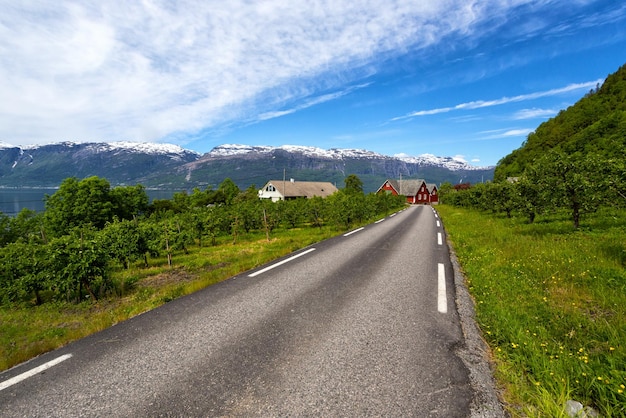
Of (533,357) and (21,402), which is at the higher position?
(533,357)

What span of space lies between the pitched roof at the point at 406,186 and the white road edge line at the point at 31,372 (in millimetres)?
A: 99205

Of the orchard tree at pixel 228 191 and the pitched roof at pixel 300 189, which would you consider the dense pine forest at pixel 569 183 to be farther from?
the orchard tree at pixel 228 191

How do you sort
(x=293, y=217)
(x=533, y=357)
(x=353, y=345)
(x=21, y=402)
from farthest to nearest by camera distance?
(x=293, y=217), (x=353, y=345), (x=533, y=357), (x=21, y=402)

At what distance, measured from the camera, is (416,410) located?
3113 millimetres

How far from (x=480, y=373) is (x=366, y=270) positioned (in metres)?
5.34

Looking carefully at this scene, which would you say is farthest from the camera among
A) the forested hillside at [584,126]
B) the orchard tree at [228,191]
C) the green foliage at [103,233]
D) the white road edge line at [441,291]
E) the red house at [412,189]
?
the red house at [412,189]

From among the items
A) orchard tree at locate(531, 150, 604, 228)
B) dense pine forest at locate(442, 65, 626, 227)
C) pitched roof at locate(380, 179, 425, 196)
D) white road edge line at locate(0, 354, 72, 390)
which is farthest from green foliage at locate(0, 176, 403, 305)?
pitched roof at locate(380, 179, 425, 196)

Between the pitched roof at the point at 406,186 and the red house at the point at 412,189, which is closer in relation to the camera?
the red house at the point at 412,189

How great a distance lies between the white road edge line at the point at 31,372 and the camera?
370 centimetres

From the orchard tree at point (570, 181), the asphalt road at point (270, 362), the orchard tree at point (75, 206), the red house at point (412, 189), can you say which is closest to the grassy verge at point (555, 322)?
the asphalt road at point (270, 362)

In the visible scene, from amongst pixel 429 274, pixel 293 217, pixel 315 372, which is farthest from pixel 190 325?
pixel 293 217

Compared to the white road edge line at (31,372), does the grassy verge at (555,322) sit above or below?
above

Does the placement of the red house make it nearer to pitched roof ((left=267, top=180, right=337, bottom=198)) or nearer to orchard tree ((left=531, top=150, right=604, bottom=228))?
pitched roof ((left=267, top=180, right=337, bottom=198))

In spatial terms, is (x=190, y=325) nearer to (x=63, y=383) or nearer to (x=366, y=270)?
(x=63, y=383)
